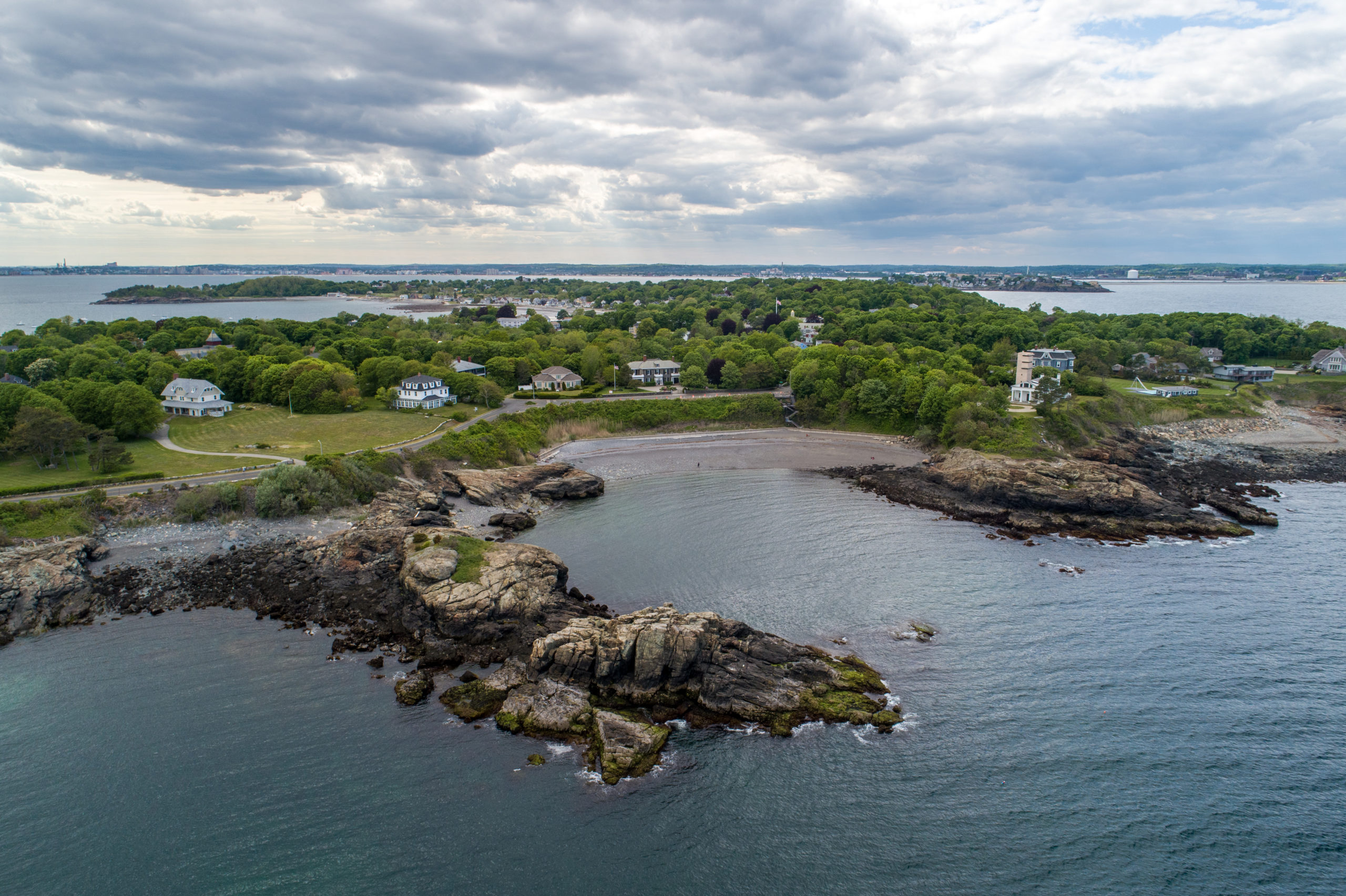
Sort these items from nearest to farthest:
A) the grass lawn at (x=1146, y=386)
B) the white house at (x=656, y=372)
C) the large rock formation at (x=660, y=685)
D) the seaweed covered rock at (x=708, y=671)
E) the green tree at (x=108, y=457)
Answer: the large rock formation at (x=660, y=685)
the seaweed covered rock at (x=708, y=671)
the green tree at (x=108, y=457)
the grass lawn at (x=1146, y=386)
the white house at (x=656, y=372)

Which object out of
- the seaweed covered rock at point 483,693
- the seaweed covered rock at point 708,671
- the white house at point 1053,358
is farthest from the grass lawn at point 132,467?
the white house at point 1053,358

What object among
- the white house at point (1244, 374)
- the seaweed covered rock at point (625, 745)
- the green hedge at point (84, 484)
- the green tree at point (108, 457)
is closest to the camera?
the seaweed covered rock at point (625, 745)

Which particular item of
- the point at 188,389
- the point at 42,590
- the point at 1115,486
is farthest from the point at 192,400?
the point at 1115,486

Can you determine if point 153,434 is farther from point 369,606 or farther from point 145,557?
point 369,606

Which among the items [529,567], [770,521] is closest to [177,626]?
[529,567]

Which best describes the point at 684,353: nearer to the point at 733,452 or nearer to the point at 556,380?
the point at 556,380

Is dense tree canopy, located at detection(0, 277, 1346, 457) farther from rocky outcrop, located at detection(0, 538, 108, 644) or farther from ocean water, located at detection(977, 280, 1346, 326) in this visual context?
ocean water, located at detection(977, 280, 1346, 326)

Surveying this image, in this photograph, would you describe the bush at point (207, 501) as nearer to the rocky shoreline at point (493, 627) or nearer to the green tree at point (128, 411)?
the rocky shoreline at point (493, 627)
